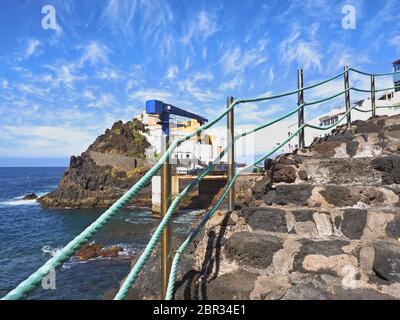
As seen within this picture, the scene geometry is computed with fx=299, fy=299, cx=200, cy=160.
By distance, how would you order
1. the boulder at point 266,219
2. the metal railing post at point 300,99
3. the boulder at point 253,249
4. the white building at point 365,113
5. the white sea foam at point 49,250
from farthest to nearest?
the white building at point 365,113 → the white sea foam at point 49,250 → the metal railing post at point 300,99 → the boulder at point 266,219 → the boulder at point 253,249

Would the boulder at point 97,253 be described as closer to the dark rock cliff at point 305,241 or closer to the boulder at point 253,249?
the dark rock cliff at point 305,241

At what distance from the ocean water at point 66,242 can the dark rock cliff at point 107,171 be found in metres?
3.89

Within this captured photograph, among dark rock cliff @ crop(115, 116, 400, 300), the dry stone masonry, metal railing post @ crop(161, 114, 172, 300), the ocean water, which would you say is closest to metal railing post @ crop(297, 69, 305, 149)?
the dry stone masonry

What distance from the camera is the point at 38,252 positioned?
20312 mm

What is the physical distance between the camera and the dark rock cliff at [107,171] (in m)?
43.0

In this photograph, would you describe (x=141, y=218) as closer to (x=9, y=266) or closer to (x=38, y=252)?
(x=38, y=252)

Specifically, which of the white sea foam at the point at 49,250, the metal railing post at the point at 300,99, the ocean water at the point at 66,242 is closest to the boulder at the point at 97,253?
the ocean water at the point at 66,242

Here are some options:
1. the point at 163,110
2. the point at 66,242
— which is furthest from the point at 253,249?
the point at 66,242

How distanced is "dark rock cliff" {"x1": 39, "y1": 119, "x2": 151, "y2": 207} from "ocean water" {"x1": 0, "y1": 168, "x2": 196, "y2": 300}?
12.8 feet

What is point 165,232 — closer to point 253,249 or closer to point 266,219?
A: point 253,249

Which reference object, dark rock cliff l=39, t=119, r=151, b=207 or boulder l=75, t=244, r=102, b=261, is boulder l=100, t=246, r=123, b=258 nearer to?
boulder l=75, t=244, r=102, b=261

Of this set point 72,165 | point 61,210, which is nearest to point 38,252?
point 61,210

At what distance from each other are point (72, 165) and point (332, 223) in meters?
53.2

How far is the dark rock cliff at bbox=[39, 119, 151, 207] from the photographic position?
43.0 m
